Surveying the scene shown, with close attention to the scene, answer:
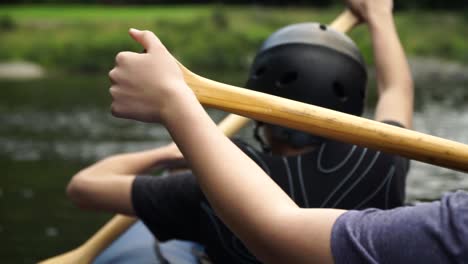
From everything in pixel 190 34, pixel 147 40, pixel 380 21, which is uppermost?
pixel 147 40

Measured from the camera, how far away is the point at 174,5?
5253cm

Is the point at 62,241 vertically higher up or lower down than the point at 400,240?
lower down

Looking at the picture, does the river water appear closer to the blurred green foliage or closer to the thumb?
the thumb

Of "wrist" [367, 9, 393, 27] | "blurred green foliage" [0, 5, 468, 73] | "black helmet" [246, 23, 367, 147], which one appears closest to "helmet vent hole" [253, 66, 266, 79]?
"black helmet" [246, 23, 367, 147]

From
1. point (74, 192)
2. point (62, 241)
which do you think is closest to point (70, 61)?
point (62, 241)

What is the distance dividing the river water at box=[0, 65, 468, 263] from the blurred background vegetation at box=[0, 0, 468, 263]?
0.06 feet

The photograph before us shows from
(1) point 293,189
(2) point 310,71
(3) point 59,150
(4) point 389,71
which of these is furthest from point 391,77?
(3) point 59,150

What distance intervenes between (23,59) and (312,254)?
32.7 meters

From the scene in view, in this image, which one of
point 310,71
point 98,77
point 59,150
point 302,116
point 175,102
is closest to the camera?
point 175,102

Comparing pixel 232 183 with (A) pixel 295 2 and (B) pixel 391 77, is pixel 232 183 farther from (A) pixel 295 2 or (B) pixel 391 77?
(A) pixel 295 2

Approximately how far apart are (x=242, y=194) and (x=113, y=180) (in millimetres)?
1248

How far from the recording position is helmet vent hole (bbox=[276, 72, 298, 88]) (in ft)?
7.97

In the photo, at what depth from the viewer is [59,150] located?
484 inches

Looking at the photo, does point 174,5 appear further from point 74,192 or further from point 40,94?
point 74,192
